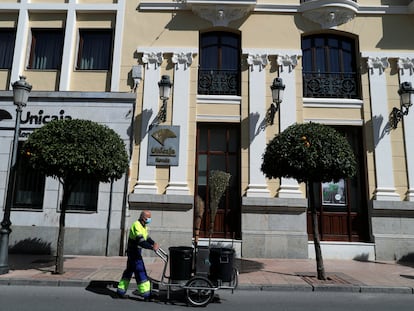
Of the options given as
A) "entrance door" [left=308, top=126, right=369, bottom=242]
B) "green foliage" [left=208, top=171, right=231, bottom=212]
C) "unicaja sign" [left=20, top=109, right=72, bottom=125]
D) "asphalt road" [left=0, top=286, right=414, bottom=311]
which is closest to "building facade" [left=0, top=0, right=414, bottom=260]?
"entrance door" [left=308, top=126, right=369, bottom=242]

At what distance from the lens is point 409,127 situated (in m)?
12.5

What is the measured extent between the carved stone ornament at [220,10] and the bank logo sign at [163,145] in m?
4.33

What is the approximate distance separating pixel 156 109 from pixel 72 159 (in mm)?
4939

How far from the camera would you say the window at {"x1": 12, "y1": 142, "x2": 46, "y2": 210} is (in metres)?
12.4

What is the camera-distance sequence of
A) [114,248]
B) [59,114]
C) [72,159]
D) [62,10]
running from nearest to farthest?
[72,159]
[114,248]
[59,114]
[62,10]

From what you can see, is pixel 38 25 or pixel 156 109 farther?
pixel 38 25

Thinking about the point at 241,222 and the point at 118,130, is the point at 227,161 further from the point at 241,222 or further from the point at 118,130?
the point at 118,130

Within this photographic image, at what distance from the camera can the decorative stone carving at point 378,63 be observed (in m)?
12.9

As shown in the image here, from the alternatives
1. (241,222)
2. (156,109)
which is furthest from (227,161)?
(156,109)

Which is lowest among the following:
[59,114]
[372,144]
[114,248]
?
[114,248]

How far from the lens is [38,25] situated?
13641 mm

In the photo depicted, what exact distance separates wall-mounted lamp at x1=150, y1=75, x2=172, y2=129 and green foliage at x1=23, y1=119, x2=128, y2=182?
357cm

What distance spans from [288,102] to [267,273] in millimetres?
6099

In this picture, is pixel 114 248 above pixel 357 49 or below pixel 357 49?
below
